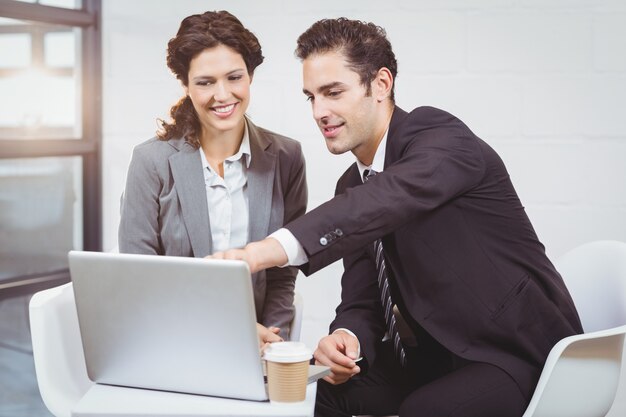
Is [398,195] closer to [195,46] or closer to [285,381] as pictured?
[285,381]

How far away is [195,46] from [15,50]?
0.99 meters

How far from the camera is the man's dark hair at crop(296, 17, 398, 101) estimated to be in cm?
191

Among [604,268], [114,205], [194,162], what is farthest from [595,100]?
[114,205]

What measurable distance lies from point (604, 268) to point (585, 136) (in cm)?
72

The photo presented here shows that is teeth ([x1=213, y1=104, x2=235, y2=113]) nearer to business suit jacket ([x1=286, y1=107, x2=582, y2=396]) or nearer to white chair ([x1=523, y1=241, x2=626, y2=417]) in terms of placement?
business suit jacket ([x1=286, y1=107, x2=582, y2=396])

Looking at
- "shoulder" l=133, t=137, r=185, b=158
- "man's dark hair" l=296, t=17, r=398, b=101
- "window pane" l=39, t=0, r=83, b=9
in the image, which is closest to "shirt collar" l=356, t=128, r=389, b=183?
"man's dark hair" l=296, t=17, r=398, b=101

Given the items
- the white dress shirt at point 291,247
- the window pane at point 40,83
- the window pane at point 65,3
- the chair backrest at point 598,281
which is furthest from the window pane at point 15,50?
the chair backrest at point 598,281

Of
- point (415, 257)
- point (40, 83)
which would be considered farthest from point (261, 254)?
point (40, 83)

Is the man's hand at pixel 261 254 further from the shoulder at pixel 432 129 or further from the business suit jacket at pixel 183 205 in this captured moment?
the business suit jacket at pixel 183 205

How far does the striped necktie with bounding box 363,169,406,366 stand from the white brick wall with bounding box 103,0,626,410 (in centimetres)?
81

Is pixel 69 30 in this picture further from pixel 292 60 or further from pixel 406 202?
pixel 406 202

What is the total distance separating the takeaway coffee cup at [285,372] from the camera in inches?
50.3

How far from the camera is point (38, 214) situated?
285 cm

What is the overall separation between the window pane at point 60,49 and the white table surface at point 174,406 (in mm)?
1779
